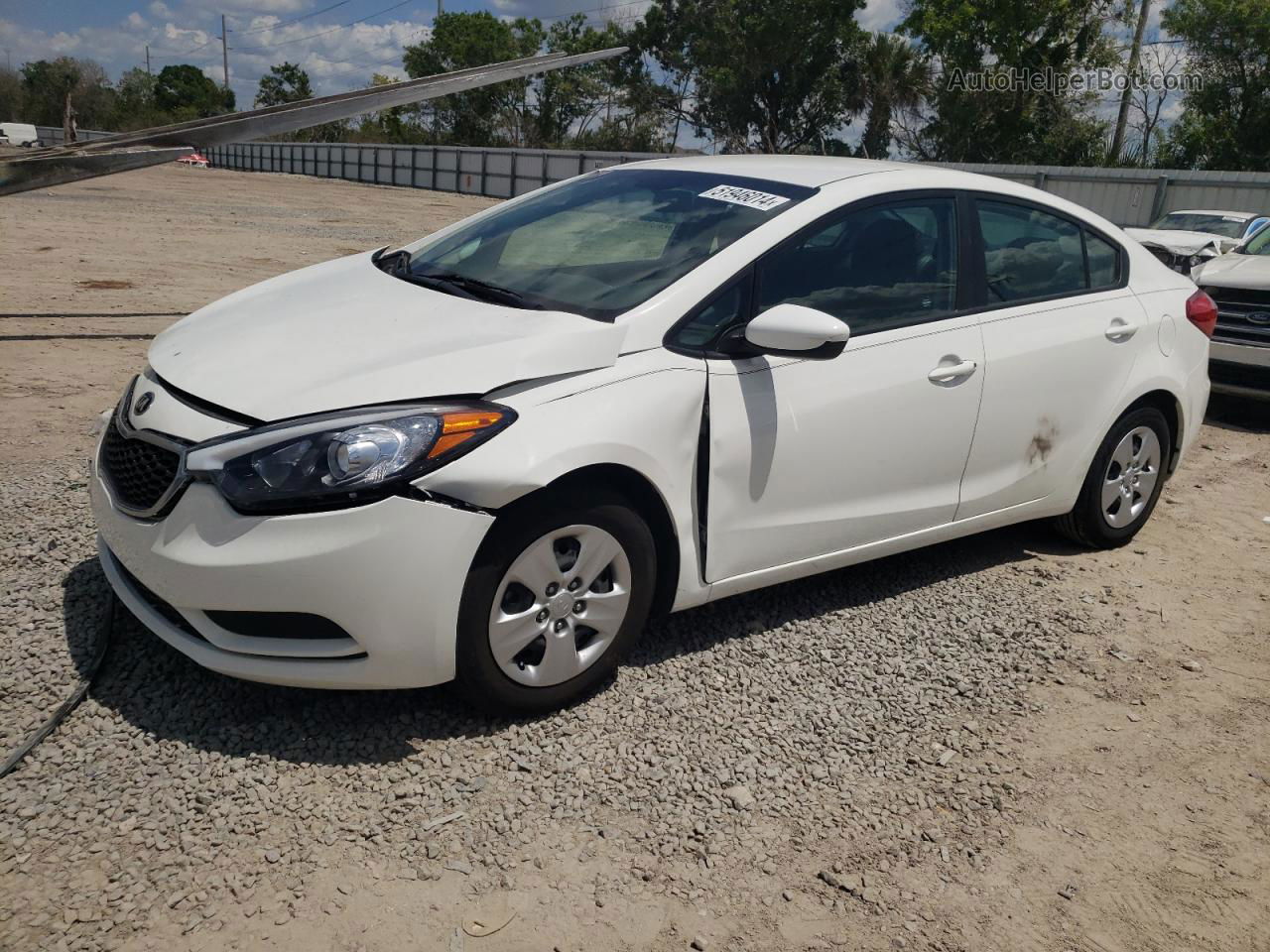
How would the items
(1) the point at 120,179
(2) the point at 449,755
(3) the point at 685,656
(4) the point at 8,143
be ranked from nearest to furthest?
(2) the point at 449,755
(3) the point at 685,656
(1) the point at 120,179
(4) the point at 8,143

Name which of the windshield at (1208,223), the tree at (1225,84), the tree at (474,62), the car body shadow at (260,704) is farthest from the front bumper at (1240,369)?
the tree at (474,62)

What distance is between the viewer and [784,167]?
4.37m

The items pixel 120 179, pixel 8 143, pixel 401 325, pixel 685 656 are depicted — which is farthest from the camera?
pixel 8 143

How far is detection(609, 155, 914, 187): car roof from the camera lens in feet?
13.6

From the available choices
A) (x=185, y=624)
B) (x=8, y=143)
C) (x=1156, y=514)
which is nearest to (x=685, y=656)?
(x=185, y=624)

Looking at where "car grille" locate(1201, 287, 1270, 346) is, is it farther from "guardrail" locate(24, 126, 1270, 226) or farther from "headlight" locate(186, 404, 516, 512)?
"guardrail" locate(24, 126, 1270, 226)

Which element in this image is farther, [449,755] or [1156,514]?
[1156,514]

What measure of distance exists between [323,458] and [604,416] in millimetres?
813

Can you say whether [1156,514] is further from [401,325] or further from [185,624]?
[185,624]

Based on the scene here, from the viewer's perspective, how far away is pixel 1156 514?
5.97 metres

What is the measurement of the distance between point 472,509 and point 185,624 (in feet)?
3.04

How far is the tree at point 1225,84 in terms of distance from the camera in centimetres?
3522

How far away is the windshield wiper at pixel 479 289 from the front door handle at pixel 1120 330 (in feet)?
8.59

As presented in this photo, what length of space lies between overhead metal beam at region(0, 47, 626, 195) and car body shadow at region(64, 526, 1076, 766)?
16.8 ft
